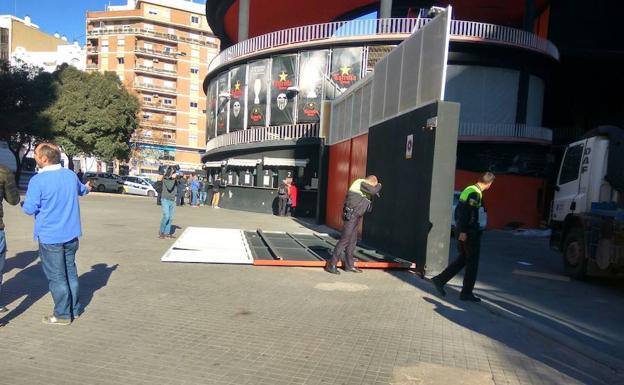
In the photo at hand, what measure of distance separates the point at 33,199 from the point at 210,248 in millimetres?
5588

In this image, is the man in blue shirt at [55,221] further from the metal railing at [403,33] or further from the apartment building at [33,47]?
the apartment building at [33,47]

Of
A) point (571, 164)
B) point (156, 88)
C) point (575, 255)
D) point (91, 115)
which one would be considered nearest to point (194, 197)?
point (91, 115)

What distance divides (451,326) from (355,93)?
998cm

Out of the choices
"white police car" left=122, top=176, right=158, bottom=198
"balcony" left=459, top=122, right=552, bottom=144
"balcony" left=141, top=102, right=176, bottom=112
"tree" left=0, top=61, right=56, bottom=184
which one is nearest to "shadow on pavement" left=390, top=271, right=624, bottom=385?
"balcony" left=459, top=122, right=552, bottom=144

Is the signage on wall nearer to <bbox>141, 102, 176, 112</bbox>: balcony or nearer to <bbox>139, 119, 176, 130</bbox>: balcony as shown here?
<bbox>139, 119, 176, 130</bbox>: balcony

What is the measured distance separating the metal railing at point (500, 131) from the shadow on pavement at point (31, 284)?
18321 mm

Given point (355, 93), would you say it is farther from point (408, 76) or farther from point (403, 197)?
point (403, 197)

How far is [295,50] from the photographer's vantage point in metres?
24.3

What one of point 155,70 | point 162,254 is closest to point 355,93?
point 162,254

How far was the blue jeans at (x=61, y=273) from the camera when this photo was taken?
473cm

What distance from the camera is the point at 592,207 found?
9.38m

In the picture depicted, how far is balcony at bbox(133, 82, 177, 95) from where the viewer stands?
69.6 metres

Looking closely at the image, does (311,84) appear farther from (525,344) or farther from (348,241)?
(525,344)

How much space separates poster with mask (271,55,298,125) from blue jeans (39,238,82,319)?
2027cm
